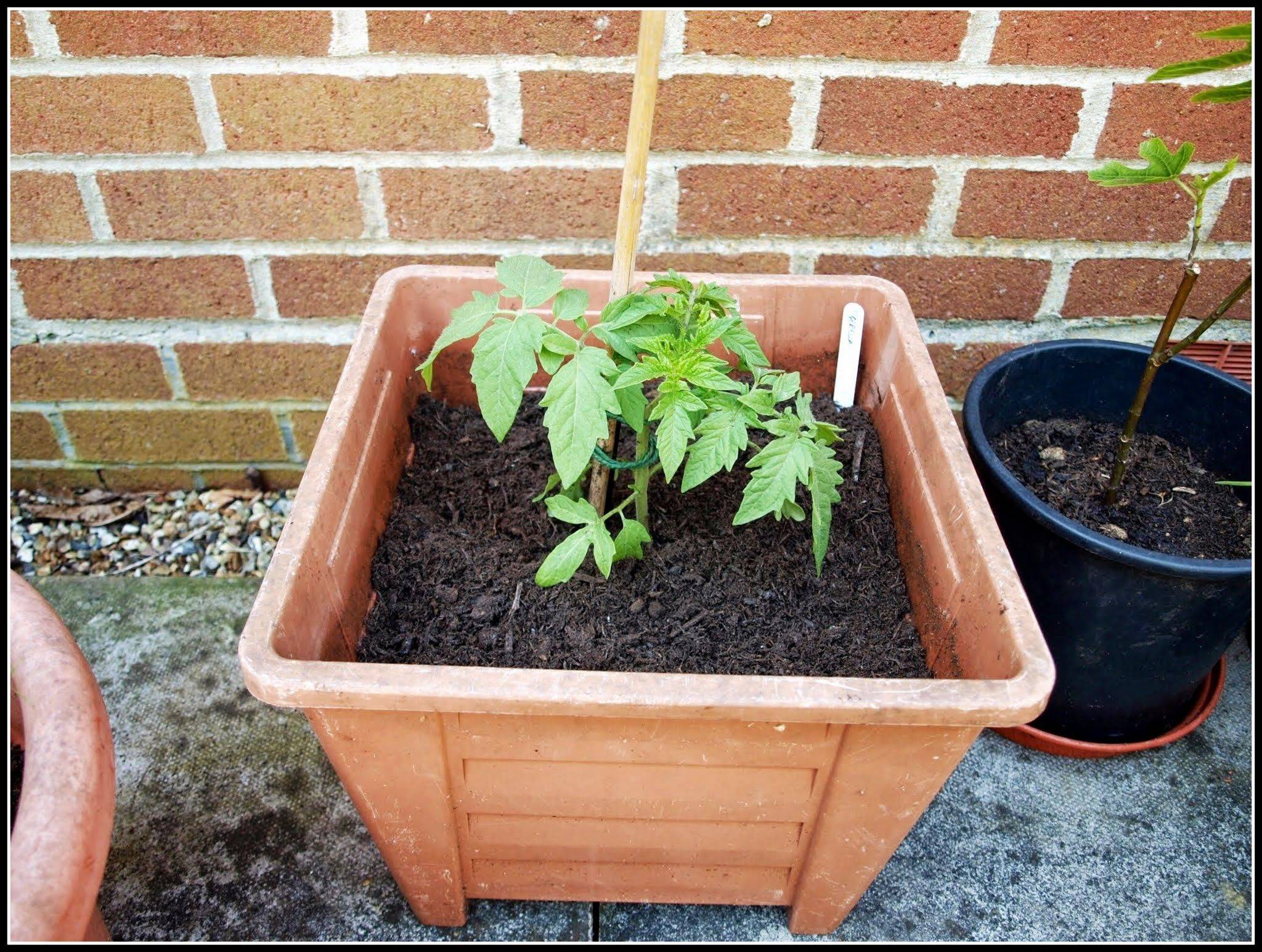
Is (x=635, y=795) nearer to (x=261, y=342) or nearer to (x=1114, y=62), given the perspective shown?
(x=261, y=342)

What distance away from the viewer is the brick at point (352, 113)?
1.29 m

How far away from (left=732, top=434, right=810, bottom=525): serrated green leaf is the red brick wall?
1.85 ft

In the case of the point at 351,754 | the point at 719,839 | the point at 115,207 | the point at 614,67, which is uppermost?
the point at 614,67

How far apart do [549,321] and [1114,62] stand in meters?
0.82

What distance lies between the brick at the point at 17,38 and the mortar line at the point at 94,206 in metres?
0.16

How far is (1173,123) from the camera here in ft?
4.30

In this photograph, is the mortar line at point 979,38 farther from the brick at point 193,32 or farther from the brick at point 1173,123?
the brick at point 193,32

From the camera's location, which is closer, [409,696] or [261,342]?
[409,696]

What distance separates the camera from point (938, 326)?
151cm

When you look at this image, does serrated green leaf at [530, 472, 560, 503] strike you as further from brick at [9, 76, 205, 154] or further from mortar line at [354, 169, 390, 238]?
brick at [9, 76, 205, 154]

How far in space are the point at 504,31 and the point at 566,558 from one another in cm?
72

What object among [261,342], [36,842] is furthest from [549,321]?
[36,842]

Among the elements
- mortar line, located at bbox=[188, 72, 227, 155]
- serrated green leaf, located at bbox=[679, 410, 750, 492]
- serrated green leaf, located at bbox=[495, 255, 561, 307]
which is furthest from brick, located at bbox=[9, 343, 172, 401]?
serrated green leaf, located at bbox=[679, 410, 750, 492]

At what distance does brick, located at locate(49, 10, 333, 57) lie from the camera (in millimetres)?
1244
